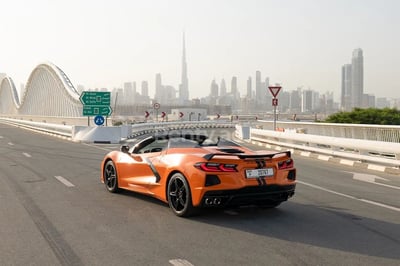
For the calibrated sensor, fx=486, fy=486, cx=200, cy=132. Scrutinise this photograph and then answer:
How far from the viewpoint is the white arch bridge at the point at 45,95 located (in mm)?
76188

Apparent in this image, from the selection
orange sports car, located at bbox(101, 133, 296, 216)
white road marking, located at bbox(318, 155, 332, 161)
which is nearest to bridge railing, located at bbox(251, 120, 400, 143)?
white road marking, located at bbox(318, 155, 332, 161)

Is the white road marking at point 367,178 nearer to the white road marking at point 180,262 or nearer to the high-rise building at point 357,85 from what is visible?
the white road marking at point 180,262

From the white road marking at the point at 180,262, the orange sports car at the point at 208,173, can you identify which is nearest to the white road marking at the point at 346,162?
the orange sports car at the point at 208,173

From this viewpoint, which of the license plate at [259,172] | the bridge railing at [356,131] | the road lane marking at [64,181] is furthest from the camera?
the bridge railing at [356,131]

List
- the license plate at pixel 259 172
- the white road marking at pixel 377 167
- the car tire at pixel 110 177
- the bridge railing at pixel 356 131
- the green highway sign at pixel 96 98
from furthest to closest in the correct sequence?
1. the green highway sign at pixel 96 98
2. the bridge railing at pixel 356 131
3. the white road marking at pixel 377 167
4. the car tire at pixel 110 177
5. the license plate at pixel 259 172

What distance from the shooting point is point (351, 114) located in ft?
124

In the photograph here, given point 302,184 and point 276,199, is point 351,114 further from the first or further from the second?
point 276,199

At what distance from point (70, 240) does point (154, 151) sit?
2766 millimetres

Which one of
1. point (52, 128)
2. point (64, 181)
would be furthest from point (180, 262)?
point (52, 128)

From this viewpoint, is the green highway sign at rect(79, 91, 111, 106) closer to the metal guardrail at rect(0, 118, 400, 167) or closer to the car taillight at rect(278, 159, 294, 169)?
the metal guardrail at rect(0, 118, 400, 167)

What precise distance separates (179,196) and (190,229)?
2.76ft

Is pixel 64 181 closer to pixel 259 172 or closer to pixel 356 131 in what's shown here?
pixel 259 172

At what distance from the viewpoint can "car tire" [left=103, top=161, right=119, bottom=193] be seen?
926 centimetres

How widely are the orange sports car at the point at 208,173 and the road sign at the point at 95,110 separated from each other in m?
24.8
